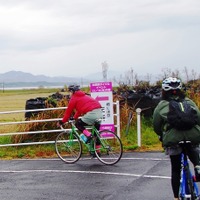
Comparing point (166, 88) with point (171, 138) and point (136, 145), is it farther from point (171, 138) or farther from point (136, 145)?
point (136, 145)

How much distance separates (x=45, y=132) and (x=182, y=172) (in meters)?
8.10

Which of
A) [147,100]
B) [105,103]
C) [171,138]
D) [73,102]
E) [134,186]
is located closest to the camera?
[171,138]

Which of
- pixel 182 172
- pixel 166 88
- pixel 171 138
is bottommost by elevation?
pixel 182 172

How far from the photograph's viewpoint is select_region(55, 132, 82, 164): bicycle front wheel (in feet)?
35.9

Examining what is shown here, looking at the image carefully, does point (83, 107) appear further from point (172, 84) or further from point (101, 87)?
point (172, 84)

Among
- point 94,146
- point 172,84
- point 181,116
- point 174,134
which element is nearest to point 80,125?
point 94,146

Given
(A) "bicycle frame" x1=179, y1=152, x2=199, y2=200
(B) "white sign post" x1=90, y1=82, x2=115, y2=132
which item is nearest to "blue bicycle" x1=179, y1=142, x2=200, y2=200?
(A) "bicycle frame" x1=179, y1=152, x2=199, y2=200

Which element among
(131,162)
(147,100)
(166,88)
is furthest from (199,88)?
(166,88)

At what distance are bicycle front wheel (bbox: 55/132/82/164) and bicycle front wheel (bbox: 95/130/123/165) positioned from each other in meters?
0.50

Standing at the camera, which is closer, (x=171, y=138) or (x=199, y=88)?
(x=171, y=138)

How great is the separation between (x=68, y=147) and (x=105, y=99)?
2.12 m

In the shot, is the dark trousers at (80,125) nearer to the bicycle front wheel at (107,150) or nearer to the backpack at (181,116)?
the bicycle front wheel at (107,150)

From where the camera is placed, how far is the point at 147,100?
16.1 meters

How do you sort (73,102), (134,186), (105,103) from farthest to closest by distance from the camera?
(105,103)
(73,102)
(134,186)
